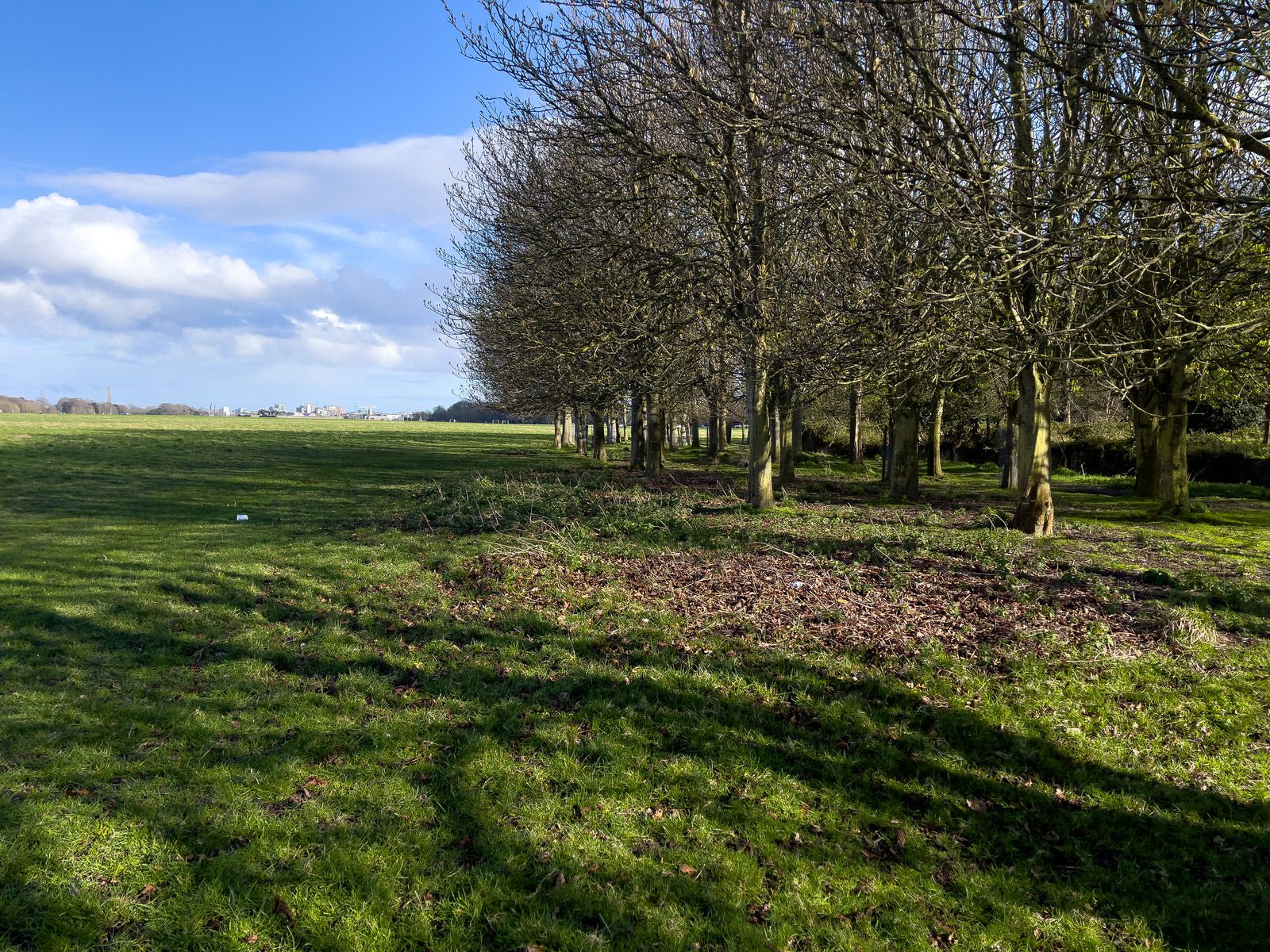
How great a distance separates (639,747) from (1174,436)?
1793 cm

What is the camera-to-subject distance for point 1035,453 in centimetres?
1470

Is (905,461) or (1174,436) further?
(905,461)

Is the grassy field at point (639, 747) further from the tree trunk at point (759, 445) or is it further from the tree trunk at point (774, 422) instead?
the tree trunk at point (774, 422)

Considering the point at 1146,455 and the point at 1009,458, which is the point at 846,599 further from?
the point at 1009,458

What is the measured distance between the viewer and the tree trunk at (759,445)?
17484 mm

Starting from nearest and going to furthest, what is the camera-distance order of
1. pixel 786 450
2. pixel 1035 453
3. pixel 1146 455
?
1. pixel 1035 453
2. pixel 1146 455
3. pixel 786 450

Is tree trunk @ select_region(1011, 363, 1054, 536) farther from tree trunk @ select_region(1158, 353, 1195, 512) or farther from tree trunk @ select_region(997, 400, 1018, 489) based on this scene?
tree trunk @ select_region(997, 400, 1018, 489)

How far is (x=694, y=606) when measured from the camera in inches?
380

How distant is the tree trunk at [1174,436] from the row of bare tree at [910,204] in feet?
0.21

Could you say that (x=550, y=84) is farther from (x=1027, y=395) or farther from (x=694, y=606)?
(x=1027, y=395)

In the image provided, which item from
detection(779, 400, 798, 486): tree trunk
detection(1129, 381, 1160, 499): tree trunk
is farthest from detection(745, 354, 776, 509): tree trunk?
detection(1129, 381, 1160, 499): tree trunk

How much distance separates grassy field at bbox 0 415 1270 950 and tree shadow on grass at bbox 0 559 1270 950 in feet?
0.10

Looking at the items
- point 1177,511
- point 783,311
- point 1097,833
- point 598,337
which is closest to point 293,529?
point 598,337

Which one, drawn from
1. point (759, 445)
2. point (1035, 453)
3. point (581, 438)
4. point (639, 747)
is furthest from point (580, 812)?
point (581, 438)
